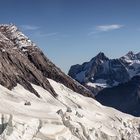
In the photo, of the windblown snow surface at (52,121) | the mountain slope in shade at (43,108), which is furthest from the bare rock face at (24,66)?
the windblown snow surface at (52,121)

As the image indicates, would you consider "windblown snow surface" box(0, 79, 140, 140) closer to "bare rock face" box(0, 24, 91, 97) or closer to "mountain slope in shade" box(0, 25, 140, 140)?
"mountain slope in shade" box(0, 25, 140, 140)

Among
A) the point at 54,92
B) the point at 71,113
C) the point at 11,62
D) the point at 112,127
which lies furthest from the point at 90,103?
the point at 71,113

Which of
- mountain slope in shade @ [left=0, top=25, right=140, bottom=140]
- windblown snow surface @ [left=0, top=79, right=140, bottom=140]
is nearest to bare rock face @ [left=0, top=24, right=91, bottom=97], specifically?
mountain slope in shade @ [left=0, top=25, right=140, bottom=140]

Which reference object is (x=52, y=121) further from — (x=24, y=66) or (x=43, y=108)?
(x=24, y=66)

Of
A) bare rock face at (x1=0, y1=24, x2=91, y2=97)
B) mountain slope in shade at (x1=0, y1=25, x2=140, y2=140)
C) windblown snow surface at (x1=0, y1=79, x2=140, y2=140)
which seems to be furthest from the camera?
bare rock face at (x1=0, y1=24, x2=91, y2=97)

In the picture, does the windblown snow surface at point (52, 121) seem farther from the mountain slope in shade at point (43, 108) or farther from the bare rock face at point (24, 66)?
the bare rock face at point (24, 66)

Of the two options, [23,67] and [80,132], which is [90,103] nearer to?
[23,67]

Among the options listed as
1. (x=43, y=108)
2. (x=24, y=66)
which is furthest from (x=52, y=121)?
(x=24, y=66)
